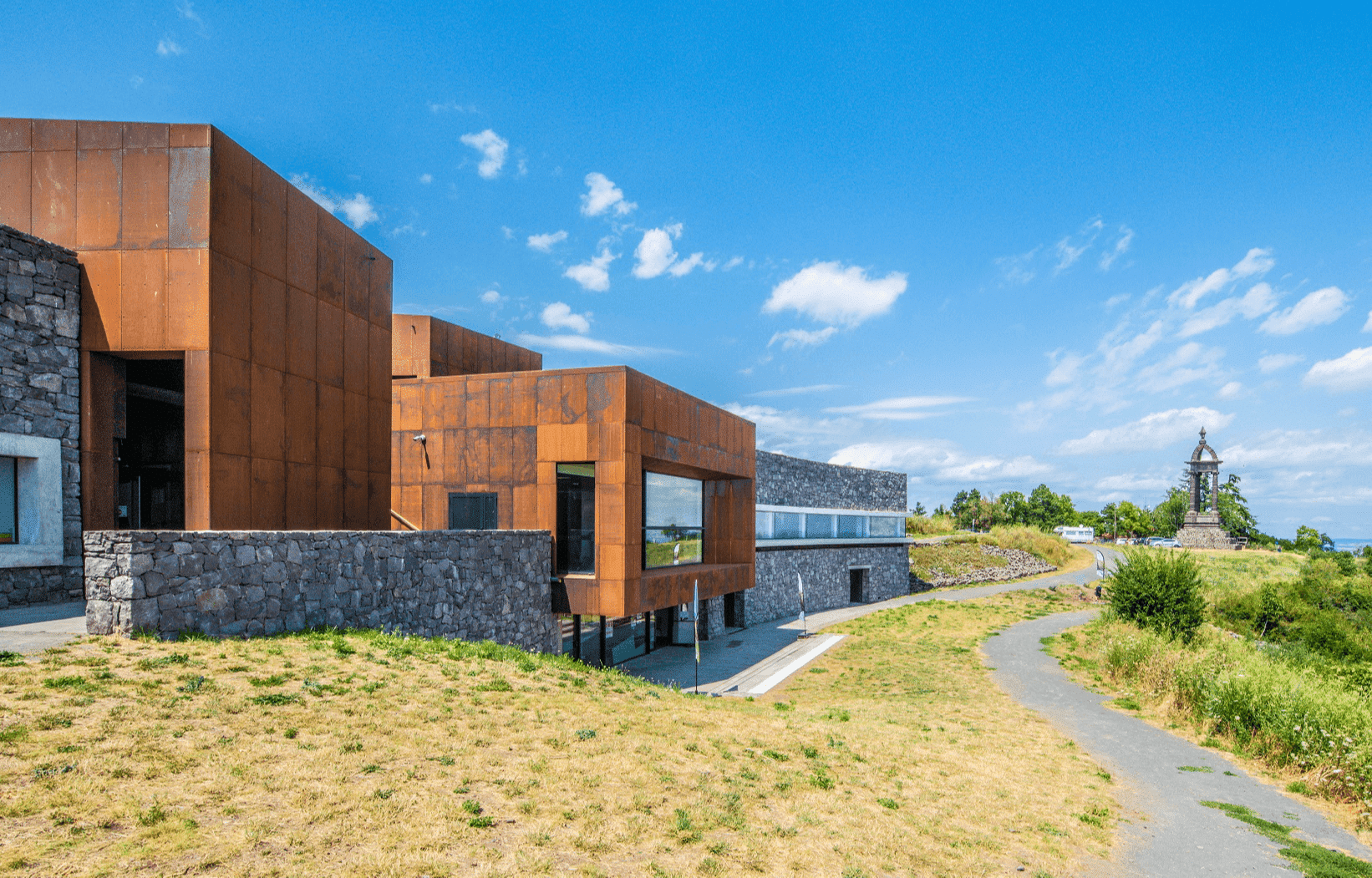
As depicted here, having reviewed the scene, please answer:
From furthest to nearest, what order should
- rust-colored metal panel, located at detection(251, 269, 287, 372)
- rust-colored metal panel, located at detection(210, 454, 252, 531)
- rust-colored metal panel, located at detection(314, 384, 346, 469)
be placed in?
rust-colored metal panel, located at detection(314, 384, 346, 469) → rust-colored metal panel, located at detection(251, 269, 287, 372) → rust-colored metal panel, located at detection(210, 454, 252, 531)

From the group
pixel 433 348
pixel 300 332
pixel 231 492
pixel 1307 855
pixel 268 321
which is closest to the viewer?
pixel 1307 855

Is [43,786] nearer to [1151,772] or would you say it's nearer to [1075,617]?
[1151,772]

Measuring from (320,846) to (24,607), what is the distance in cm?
1036

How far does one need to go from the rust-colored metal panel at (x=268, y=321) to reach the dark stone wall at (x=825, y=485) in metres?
20.8

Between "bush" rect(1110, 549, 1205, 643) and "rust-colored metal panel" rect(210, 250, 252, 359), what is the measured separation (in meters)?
26.6

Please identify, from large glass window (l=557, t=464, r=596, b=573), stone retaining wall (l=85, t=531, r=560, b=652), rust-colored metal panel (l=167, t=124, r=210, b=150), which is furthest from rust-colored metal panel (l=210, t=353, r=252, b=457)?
large glass window (l=557, t=464, r=596, b=573)

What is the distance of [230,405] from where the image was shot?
13250 mm

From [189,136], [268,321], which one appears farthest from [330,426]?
[189,136]

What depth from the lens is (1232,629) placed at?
31.3m

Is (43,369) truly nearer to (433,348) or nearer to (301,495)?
(301,495)

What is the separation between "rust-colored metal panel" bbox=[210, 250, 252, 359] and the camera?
42.6ft

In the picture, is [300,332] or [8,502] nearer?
[8,502]

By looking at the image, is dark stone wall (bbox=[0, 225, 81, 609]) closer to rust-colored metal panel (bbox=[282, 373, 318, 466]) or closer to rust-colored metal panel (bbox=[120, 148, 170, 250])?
rust-colored metal panel (bbox=[120, 148, 170, 250])

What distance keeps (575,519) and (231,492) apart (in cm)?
705
